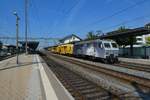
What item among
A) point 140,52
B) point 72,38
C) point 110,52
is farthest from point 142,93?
point 72,38

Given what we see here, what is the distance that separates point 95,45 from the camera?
3481 centimetres

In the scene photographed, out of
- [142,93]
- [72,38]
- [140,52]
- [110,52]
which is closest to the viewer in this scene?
A: [142,93]

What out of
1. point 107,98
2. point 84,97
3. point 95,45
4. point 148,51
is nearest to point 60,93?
point 84,97

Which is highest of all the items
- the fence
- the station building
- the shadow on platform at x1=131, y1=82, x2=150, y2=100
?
the station building

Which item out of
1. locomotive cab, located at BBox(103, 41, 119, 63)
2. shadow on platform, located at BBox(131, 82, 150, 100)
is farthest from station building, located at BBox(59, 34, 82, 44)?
shadow on platform, located at BBox(131, 82, 150, 100)

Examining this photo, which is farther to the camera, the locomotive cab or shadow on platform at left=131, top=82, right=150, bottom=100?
the locomotive cab

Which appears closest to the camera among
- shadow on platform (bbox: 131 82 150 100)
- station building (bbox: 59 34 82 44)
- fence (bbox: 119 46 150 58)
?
shadow on platform (bbox: 131 82 150 100)

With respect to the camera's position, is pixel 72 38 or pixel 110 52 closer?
pixel 110 52

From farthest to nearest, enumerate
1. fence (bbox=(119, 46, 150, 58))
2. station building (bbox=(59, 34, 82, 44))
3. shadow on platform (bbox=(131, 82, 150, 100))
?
station building (bbox=(59, 34, 82, 44))
fence (bbox=(119, 46, 150, 58))
shadow on platform (bbox=(131, 82, 150, 100))

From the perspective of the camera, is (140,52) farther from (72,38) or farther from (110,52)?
(72,38)

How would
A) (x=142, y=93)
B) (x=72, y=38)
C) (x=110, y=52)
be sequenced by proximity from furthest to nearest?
1. (x=72, y=38)
2. (x=110, y=52)
3. (x=142, y=93)

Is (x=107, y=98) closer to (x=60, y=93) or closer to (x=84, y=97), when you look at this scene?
(x=84, y=97)

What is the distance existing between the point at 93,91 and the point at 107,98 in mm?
1713

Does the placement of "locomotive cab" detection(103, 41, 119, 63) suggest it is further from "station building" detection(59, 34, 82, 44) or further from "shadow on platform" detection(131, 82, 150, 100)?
"station building" detection(59, 34, 82, 44)
